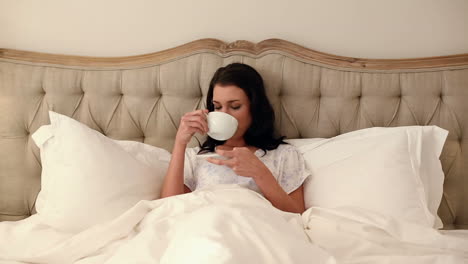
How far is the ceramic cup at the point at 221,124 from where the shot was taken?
116cm

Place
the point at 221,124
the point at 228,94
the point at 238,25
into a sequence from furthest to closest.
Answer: the point at 238,25, the point at 228,94, the point at 221,124

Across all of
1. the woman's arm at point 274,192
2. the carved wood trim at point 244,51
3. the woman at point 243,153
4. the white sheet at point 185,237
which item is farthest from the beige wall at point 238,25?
the white sheet at point 185,237

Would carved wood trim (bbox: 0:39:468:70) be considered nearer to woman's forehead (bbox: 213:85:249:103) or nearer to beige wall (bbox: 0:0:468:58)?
beige wall (bbox: 0:0:468:58)

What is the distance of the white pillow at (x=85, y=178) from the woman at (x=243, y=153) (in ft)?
0.36

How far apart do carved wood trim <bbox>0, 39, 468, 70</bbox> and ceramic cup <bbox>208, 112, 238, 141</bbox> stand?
1.36 feet

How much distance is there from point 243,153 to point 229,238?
42 centimetres

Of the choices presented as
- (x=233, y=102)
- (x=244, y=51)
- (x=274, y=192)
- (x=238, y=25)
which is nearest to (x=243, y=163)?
(x=274, y=192)

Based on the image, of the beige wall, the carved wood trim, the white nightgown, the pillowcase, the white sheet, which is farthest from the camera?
the beige wall

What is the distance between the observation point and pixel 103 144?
1.26 m

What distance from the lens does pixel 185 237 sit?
82cm

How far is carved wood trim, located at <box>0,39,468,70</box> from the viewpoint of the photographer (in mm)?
1399

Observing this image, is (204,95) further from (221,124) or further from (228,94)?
(221,124)

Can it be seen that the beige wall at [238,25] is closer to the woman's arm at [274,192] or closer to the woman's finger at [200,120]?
the woman's finger at [200,120]

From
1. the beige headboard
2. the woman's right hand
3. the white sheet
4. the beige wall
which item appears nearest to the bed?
the beige headboard
